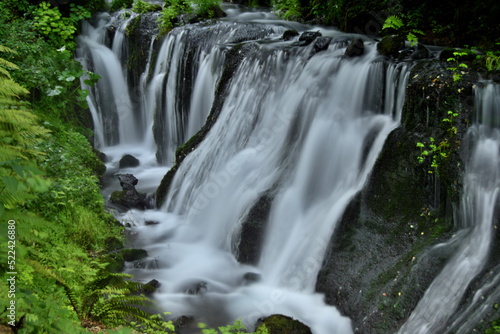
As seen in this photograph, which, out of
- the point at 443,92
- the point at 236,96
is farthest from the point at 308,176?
the point at 236,96

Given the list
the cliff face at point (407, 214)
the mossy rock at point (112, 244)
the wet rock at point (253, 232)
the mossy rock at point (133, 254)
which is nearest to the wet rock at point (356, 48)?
the cliff face at point (407, 214)

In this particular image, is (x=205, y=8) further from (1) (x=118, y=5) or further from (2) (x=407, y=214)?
(2) (x=407, y=214)

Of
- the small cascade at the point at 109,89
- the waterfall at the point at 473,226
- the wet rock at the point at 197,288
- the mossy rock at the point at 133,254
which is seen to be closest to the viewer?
the waterfall at the point at 473,226

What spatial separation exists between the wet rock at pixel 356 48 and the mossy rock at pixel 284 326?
4838 millimetres

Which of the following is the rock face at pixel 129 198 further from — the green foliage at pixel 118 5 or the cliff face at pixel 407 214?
the green foliage at pixel 118 5

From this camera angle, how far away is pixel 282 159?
7.07 metres

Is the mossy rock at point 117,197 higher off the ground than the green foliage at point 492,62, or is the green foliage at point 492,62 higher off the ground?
the green foliage at point 492,62

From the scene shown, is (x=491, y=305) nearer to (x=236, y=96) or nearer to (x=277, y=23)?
(x=236, y=96)

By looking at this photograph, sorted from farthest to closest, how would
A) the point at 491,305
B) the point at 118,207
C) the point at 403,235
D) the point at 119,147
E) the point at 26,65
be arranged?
the point at 119,147
the point at 26,65
the point at 118,207
the point at 403,235
the point at 491,305

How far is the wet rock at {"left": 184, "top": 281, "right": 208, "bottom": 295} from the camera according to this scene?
580cm

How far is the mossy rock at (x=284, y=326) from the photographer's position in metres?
4.64

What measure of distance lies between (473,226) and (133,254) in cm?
483

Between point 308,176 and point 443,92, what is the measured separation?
2.32 m

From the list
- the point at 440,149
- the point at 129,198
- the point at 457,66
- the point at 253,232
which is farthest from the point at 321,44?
the point at 129,198
